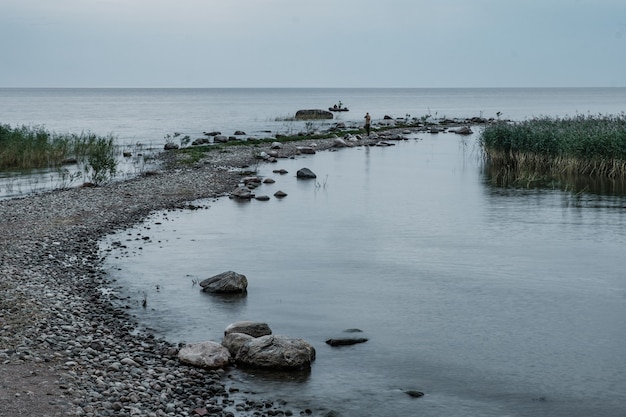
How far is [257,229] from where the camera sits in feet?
91.1

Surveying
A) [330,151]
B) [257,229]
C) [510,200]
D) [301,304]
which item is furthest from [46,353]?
[330,151]

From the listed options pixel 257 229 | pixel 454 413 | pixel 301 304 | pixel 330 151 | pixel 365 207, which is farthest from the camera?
pixel 330 151

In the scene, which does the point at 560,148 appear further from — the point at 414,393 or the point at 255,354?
the point at 255,354

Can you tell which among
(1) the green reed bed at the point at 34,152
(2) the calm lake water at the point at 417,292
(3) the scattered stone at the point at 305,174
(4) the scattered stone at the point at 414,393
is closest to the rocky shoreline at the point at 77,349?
(2) the calm lake water at the point at 417,292

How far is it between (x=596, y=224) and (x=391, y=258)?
10.5 m

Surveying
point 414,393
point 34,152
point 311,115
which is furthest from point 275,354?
point 311,115

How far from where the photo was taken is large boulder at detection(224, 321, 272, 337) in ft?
48.3

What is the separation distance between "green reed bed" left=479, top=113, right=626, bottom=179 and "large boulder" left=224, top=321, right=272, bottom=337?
30.2 meters

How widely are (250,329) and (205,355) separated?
1.58 metres

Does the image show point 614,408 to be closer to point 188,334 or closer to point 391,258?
point 188,334

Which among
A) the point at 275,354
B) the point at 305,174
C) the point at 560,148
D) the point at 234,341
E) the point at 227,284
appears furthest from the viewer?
the point at 305,174

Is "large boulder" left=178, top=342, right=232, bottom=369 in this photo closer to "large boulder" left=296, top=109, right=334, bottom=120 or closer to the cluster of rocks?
the cluster of rocks

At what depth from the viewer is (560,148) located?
4275cm

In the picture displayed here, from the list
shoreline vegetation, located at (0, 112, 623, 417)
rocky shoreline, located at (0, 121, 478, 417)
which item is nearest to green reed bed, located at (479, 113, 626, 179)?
shoreline vegetation, located at (0, 112, 623, 417)
